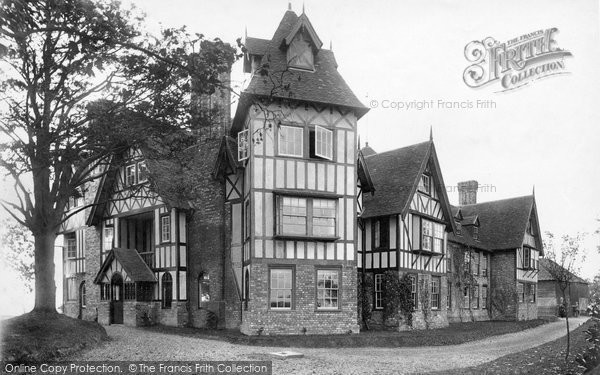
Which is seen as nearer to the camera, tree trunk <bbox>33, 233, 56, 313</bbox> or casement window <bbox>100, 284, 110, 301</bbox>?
tree trunk <bbox>33, 233, 56, 313</bbox>

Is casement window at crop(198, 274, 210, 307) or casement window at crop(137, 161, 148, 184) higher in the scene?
casement window at crop(137, 161, 148, 184)

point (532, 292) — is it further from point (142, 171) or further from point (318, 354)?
point (142, 171)

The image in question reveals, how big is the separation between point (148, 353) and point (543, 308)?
44.5 m

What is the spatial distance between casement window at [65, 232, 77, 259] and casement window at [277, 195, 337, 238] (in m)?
18.6

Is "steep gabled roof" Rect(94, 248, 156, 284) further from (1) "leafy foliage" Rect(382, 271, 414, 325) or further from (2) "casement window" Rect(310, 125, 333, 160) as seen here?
(1) "leafy foliage" Rect(382, 271, 414, 325)

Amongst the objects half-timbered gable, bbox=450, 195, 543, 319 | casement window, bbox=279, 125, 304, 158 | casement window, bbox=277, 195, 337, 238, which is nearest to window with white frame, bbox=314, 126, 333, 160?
casement window, bbox=279, 125, 304, 158

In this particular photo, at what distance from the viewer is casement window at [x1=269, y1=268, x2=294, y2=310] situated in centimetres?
2373

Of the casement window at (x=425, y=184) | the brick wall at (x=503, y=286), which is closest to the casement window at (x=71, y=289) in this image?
the casement window at (x=425, y=184)

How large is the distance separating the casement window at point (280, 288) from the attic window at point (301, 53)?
8.23 metres

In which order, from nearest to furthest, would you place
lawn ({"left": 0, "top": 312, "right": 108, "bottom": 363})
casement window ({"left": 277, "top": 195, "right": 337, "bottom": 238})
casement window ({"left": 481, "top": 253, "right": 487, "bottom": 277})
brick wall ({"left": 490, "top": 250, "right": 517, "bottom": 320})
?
lawn ({"left": 0, "top": 312, "right": 108, "bottom": 363}), casement window ({"left": 277, "top": 195, "right": 337, "bottom": 238}), brick wall ({"left": 490, "top": 250, "right": 517, "bottom": 320}), casement window ({"left": 481, "top": 253, "right": 487, "bottom": 277})

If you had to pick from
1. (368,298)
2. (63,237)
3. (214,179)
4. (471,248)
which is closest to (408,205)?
(368,298)

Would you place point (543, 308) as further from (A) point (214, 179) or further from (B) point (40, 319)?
(B) point (40, 319)

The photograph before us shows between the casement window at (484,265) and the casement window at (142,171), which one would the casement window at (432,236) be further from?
the casement window at (142,171)

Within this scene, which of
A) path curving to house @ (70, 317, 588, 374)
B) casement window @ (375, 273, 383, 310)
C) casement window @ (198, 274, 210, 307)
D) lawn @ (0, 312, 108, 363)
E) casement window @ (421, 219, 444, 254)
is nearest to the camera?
path curving to house @ (70, 317, 588, 374)
